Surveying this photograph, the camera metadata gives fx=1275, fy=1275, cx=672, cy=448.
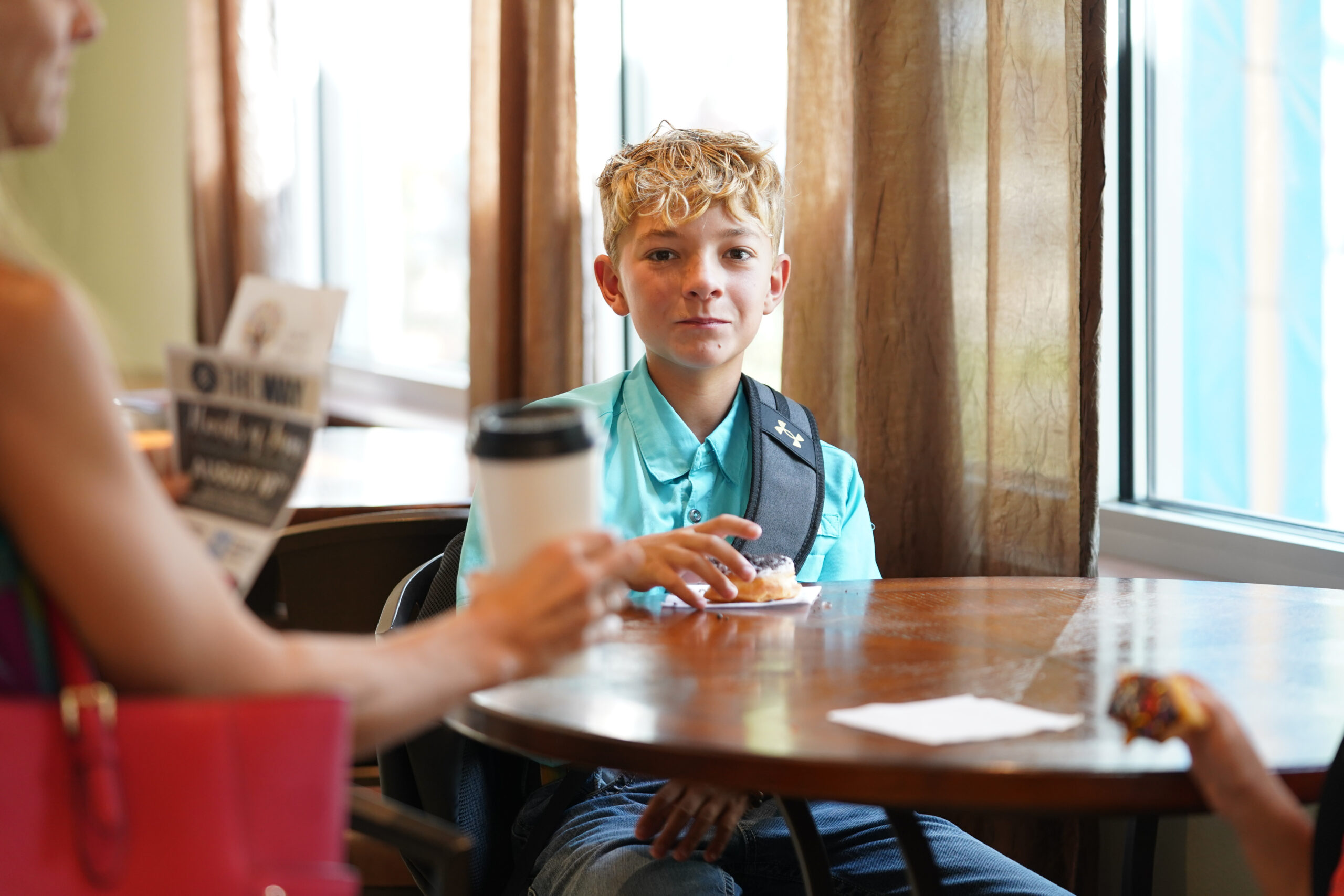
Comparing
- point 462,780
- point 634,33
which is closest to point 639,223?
point 462,780

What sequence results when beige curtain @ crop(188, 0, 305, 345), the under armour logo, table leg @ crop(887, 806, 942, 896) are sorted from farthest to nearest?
beige curtain @ crop(188, 0, 305, 345), the under armour logo, table leg @ crop(887, 806, 942, 896)

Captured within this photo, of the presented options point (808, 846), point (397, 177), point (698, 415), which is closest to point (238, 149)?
point (397, 177)

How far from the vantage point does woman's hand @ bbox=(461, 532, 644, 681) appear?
2.87 feet

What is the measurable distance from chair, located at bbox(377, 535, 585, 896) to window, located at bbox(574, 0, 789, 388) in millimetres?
1528

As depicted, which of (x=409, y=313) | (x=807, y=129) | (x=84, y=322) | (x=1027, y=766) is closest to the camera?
(x=84, y=322)

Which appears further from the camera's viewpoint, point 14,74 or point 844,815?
point 844,815

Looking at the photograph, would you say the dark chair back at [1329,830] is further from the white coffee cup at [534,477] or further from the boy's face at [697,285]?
the boy's face at [697,285]

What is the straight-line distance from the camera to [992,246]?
6.75 ft

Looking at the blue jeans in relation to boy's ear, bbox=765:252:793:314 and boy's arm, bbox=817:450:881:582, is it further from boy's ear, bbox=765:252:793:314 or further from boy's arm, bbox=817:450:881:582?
boy's ear, bbox=765:252:793:314

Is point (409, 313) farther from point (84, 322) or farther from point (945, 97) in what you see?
point (84, 322)

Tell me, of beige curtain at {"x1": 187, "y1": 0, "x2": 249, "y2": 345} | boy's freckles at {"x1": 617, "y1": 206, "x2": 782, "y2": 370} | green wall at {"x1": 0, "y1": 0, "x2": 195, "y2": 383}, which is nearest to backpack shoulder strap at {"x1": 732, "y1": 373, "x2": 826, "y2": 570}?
boy's freckles at {"x1": 617, "y1": 206, "x2": 782, "y2": 370}

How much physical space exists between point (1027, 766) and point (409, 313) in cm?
439

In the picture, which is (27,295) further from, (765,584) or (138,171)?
(138,171)

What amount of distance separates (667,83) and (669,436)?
194cm
